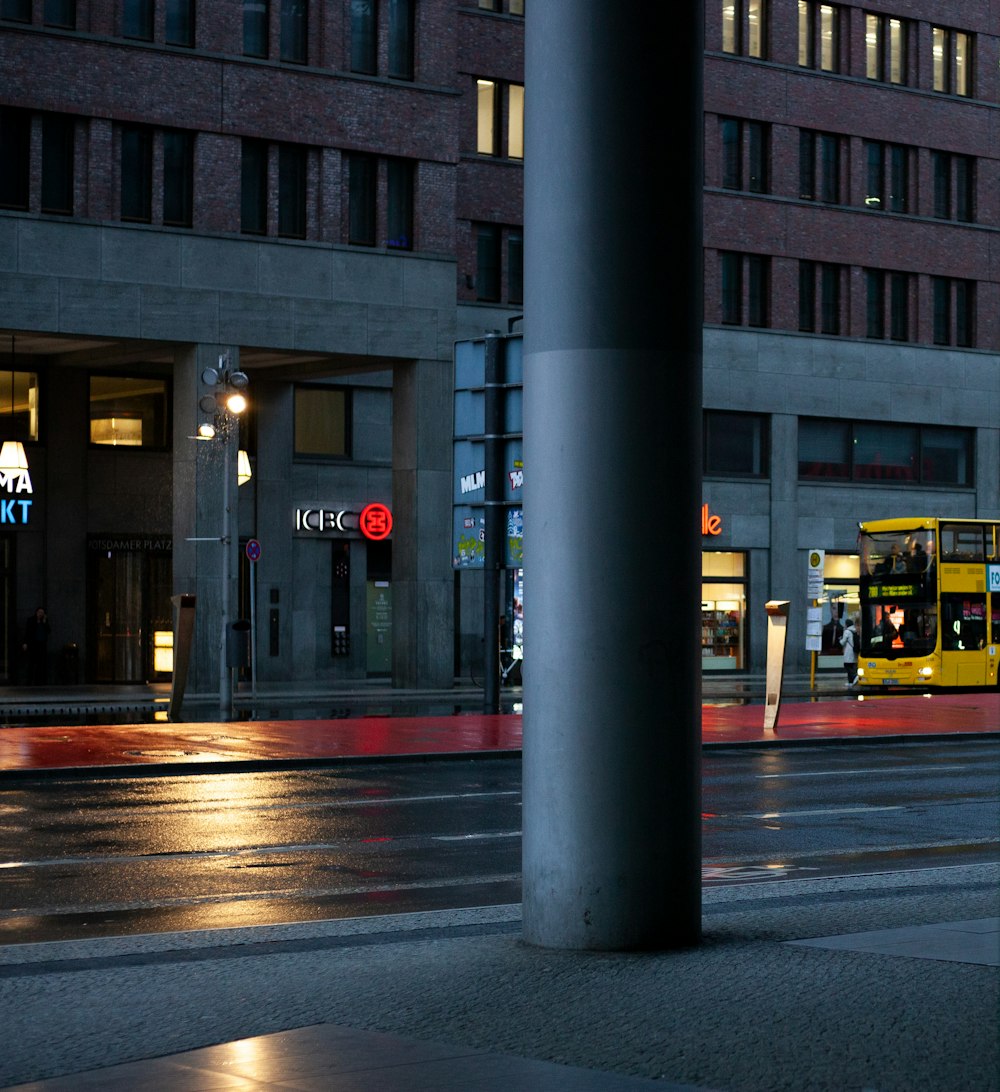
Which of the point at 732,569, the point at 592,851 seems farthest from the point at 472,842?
the point at 732,569

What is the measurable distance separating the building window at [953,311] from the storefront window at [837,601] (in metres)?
7.41

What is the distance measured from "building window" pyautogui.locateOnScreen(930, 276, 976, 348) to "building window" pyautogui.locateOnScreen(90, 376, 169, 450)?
23874mm

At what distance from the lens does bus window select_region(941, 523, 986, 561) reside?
139 ft

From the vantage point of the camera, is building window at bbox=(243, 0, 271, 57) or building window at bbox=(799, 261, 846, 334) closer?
building window at bbox=(243, 0, 271, 57)

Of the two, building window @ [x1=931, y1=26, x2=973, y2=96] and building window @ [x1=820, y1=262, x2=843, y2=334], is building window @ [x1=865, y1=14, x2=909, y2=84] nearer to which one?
building window @ [x1=931, y1=26, x2=973, y2=96]

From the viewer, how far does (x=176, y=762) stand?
819 inches

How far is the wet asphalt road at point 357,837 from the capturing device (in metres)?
11.6

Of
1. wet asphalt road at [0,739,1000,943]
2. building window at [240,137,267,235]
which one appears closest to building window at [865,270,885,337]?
building window at [240,137,267,235]

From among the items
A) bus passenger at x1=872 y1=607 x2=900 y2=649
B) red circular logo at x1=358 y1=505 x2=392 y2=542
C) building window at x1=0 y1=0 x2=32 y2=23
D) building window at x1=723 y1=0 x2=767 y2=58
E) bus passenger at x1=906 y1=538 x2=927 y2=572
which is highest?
building window at x1=723 y1=0 x2=767 y2=58

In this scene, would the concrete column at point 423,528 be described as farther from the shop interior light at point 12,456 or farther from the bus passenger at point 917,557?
the bus passenger at point 917,557

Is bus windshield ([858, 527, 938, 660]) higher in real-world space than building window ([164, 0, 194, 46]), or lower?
lower

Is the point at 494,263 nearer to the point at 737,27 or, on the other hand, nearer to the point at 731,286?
the point at 731,286

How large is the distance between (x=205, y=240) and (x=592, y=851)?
3366cm

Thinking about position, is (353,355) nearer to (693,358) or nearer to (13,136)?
(13,136)
